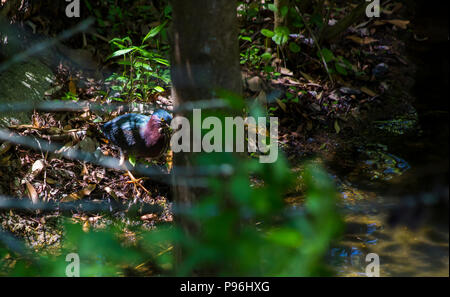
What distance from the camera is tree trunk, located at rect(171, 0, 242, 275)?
4.17ft

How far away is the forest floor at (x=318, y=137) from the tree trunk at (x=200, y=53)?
2.35ft

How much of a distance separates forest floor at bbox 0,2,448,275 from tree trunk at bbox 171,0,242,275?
716mm

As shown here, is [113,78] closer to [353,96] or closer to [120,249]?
[353,96]

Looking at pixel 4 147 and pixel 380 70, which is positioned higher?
pixel 380 70

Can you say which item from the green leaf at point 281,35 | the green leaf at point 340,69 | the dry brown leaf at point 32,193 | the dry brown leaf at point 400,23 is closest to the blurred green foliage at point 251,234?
the dry brown leaf at point 32,193

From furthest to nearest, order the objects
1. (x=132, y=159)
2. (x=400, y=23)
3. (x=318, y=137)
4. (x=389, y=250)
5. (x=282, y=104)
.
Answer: (x=400, y=23), (x=282, y=104), (x=318, y=137), (x=132, y=159), (x=389, y=250)

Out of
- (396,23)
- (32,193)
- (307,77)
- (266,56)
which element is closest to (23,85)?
(32,193)

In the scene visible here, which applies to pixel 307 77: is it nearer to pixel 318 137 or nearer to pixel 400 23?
pixel 318 137

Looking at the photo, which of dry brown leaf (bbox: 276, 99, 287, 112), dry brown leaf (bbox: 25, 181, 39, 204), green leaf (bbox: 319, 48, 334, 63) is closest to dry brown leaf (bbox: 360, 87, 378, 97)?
green leaf (bbox: 319, 48, 334, 63)

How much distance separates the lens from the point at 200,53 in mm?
1286

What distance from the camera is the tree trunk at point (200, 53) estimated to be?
127 cm

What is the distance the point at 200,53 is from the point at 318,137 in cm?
200

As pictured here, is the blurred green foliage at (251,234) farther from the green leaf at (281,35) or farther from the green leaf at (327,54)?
the green leaf at (327,54)

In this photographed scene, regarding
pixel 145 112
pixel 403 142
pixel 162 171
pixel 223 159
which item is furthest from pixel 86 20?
pixel 223 159
